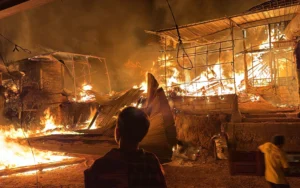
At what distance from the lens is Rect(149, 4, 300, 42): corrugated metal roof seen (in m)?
9.93

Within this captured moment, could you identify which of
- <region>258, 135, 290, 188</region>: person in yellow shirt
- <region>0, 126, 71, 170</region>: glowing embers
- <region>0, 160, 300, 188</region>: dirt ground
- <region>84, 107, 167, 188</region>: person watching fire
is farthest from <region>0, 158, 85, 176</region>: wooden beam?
<region>84, 107, 167, 188</region>: person watching fire

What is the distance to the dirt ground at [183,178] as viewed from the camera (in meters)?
6.66

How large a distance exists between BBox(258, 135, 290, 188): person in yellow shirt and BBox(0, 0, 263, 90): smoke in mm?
18825

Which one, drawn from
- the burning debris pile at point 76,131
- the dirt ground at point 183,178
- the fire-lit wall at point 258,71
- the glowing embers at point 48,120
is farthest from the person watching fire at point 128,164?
the glowing embers at point 48,120

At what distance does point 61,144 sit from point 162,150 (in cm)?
386

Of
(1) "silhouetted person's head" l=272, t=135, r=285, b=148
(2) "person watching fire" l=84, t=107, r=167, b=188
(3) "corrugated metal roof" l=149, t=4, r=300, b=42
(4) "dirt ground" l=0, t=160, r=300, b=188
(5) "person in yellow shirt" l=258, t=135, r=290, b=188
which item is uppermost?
(3) "corrugated metal roof" l=149, t=4, r=300, b=42

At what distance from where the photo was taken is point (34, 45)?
22.7m

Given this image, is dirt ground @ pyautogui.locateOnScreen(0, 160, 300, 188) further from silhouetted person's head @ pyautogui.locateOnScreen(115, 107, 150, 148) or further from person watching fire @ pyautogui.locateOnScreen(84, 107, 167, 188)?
silhouetted person's head @ pyautogui.locateOnScreen(115, 107, 150, 148)

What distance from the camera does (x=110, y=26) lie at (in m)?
27.5

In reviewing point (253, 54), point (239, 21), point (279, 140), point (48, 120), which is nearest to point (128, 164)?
point (279, 140)

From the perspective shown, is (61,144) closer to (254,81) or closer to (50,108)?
(50,108)

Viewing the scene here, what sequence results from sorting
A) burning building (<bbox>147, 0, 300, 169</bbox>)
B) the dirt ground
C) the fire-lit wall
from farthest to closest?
the fire-lit wall, burning building (<bbox>147, 0, 300, 169</bbox>), the dirt ground

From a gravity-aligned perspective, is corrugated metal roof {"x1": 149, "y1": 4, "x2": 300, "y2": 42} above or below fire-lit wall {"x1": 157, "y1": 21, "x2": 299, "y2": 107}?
above

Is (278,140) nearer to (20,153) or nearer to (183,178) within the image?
(183,178)
